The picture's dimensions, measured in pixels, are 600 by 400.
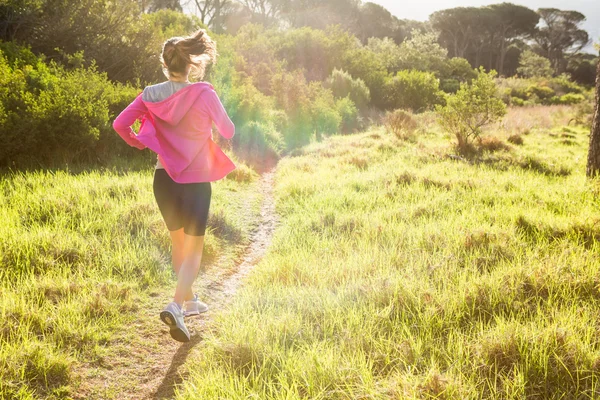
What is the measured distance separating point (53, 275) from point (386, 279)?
120 inches

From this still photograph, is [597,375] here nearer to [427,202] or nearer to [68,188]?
[427,202]

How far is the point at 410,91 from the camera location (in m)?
21.6

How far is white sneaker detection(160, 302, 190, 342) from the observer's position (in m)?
2.80

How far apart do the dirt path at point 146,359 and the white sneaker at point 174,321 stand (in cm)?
22

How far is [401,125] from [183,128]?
38.5 ft

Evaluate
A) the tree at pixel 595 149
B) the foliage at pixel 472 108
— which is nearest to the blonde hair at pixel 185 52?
the tree at pixel 595 149

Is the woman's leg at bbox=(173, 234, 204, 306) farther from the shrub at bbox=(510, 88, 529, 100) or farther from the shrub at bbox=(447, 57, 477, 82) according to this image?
the shrub at bbox=(447, 57, 477, 82)

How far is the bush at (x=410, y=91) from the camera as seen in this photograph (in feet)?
70.7

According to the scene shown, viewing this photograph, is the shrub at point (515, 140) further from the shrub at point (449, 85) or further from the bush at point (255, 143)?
the shrub at point (449, 85)

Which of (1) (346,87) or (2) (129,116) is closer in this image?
(2) (129,116)

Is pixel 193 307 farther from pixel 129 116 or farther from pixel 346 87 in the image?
pixel 346 87

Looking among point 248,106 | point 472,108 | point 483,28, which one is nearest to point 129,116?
point 472,108

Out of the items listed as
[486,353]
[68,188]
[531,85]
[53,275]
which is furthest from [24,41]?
[531,85]

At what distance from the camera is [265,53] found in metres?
18.2
